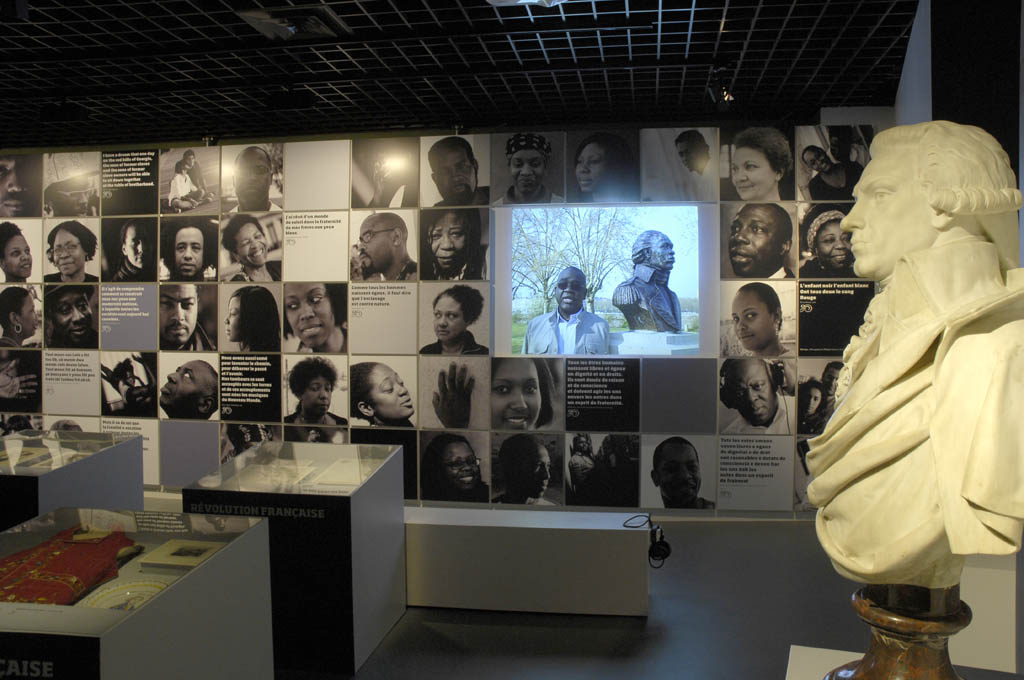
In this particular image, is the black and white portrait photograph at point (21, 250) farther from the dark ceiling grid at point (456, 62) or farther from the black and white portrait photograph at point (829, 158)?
the black and white portrait photograph at point (829, 158)

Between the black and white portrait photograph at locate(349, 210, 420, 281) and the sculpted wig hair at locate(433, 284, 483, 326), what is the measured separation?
1.06ft

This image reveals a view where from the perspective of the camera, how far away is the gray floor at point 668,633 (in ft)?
11.2

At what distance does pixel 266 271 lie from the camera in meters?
6.21

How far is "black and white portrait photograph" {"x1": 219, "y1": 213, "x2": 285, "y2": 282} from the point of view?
6168 mm

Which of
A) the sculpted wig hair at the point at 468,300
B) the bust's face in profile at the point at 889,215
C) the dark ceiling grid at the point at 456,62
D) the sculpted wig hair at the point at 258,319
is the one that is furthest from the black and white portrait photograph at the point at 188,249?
the bust's face in profile at the point at 889,215

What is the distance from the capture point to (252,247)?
621 centimetres

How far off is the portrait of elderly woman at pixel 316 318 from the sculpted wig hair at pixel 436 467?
3.48 feet

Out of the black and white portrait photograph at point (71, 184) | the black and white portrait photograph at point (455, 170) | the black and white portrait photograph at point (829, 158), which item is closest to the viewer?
the black and white portrait photograph at point (829, 158)

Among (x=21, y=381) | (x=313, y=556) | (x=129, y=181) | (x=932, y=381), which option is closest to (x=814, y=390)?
(x=313, y=556)

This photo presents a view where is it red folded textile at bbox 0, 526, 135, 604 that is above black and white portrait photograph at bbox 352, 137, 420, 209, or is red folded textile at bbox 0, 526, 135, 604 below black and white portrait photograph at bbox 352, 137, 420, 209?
below

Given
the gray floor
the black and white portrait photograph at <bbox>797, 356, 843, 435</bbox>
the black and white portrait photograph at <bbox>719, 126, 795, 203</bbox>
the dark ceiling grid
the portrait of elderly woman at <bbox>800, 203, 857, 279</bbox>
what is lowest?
the gray floor

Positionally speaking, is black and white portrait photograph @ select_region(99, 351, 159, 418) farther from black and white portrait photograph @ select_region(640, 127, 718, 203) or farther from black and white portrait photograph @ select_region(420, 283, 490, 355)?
black and white portrait photograph @ select_region(640, 127, 718, 203)

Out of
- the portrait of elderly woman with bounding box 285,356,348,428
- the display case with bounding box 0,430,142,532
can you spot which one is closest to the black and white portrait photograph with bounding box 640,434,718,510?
the portrait of elderly woman with bounding box 285,356,348,428

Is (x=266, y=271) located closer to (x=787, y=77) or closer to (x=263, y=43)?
(x=263, y=43)
